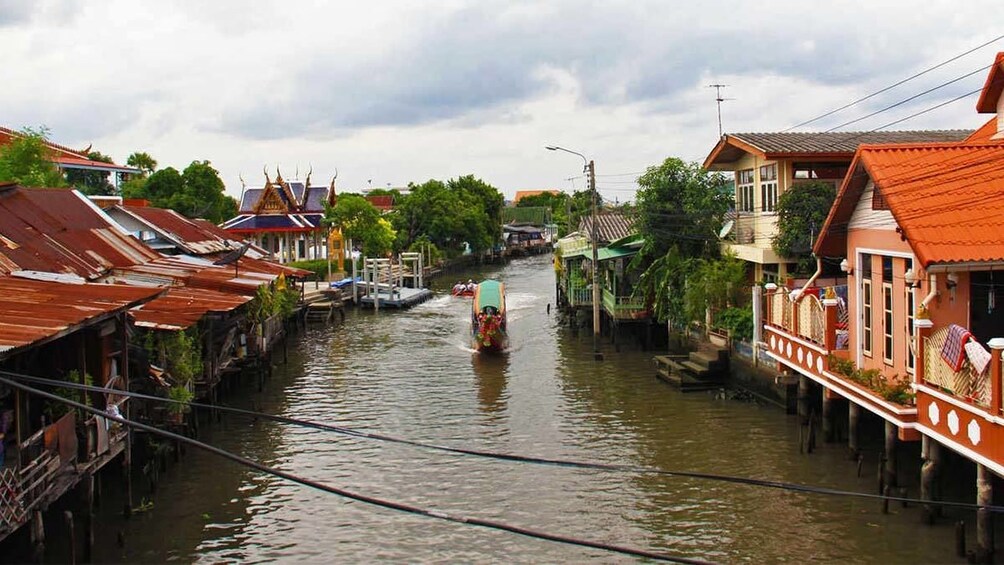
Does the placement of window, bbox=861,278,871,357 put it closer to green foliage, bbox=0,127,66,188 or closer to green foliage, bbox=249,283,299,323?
green foliage, bbox=249,283,299,323

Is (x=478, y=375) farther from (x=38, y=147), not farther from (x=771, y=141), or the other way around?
(x=38, y=147)

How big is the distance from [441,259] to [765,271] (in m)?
48.4

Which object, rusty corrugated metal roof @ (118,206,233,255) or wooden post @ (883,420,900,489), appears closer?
wooden post @ (883,420,900,489)

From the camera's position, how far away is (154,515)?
618 inches

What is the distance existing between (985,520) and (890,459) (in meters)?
2.82

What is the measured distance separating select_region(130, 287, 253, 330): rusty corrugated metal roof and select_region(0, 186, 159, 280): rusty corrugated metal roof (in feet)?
6.71

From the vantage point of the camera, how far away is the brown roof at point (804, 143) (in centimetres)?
2616

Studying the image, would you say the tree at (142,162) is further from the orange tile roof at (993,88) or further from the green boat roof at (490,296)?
the orange tile roof at (993,88)

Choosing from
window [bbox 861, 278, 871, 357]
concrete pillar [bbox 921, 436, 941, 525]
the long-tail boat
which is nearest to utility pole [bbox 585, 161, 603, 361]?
the long-tail boat

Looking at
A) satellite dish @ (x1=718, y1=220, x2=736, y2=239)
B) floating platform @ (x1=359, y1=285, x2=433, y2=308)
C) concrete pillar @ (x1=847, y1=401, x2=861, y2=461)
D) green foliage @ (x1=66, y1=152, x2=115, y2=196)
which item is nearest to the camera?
concrete pillar @ (x1=847, y1=401, x2=861, y2=461)

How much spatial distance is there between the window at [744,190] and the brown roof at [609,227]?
27.7ft

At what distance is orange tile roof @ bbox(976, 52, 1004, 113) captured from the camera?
17.9m

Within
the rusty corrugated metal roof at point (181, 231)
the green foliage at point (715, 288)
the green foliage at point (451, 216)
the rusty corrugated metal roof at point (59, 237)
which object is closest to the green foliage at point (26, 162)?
the rusty corrugated metal roof at point (181, 231)

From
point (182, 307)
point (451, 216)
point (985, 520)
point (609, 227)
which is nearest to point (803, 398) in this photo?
point (985, 520)
